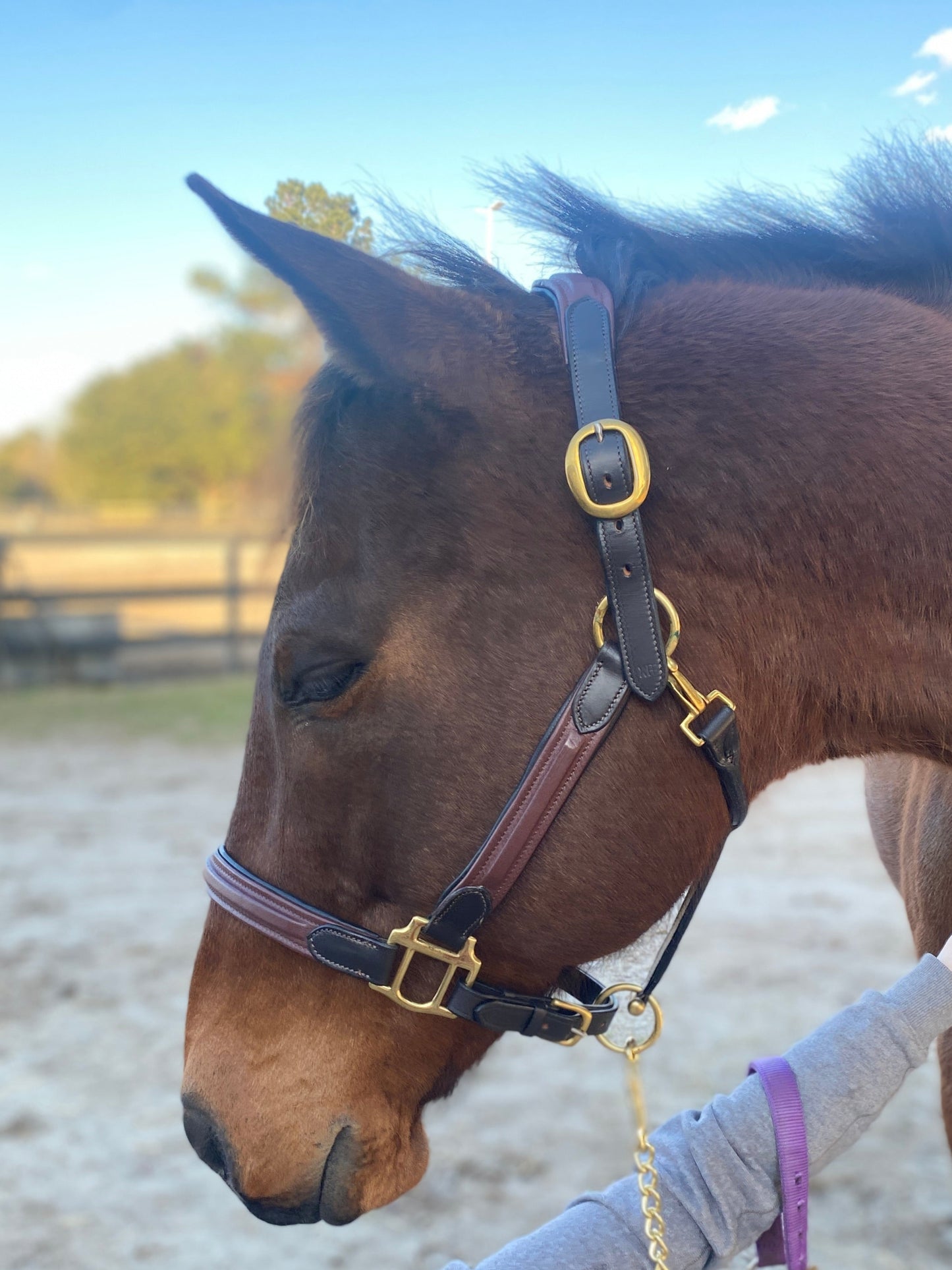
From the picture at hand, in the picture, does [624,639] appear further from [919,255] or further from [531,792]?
[919,255]

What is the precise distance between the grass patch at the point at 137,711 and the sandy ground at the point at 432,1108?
127 inches

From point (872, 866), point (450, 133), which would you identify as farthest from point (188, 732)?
point (450, 133)

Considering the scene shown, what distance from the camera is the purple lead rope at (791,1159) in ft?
4.39

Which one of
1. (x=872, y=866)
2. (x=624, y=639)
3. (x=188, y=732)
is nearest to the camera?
(x=624, y=639)

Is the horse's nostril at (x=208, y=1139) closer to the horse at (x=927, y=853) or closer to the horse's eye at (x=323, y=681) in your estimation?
the horse's eye at (x=323, y=681)

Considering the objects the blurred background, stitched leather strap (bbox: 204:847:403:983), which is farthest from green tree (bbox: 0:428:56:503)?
stitched leather strap (bbox: 204:847:403:983)

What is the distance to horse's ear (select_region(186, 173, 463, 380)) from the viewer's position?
1.18 meters

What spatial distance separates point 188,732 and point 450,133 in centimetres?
855

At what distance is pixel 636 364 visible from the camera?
1.30 metres

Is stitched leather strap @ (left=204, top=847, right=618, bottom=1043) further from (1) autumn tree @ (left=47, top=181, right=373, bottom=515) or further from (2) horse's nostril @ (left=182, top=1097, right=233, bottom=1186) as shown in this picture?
(1) autumn tree @ (left=47, top=181, right=373, bottom=515)

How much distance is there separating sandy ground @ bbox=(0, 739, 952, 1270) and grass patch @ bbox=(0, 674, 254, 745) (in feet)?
10.6

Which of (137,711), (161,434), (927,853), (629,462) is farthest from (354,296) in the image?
(161,434)

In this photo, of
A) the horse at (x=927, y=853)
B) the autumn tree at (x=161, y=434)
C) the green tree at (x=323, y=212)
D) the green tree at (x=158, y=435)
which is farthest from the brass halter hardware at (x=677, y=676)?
the green tree at (x=158, y=435)

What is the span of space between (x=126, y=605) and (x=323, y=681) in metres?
14.2
